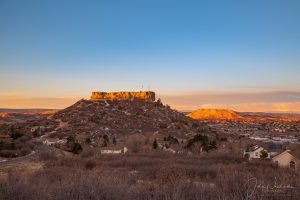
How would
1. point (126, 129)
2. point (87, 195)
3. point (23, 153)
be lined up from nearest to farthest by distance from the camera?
point (87, 195) → point (23, 153) → point (126, 129)

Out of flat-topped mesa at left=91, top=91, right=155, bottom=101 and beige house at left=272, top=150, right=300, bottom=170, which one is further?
flat-topped mesa at left=91, top=91, right=155, bottom=101

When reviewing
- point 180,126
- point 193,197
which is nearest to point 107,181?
point 193,197

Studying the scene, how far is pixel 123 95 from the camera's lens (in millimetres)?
103000

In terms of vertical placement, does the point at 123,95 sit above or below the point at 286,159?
above

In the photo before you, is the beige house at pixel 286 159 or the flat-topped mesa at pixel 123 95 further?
the flat-topped mesa at pixel 123 95

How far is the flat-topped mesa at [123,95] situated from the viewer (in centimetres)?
9981

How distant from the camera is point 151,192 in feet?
26.5

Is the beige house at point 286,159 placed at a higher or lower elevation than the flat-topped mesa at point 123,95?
lower

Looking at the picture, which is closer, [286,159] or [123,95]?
[286,159]

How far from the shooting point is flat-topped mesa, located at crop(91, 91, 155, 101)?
327 ft

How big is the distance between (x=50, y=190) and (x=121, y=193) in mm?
1558

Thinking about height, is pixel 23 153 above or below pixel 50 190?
below

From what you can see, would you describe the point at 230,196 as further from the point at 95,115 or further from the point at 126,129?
the point at 95,115

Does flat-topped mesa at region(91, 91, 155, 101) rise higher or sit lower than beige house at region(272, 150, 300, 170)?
higher
